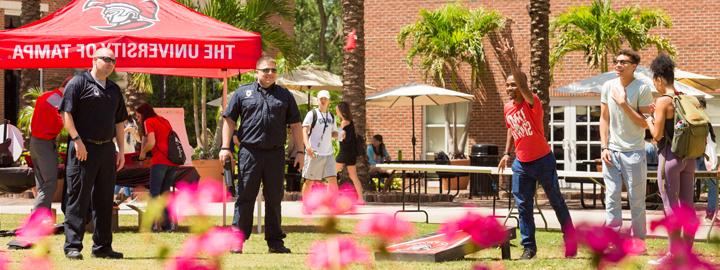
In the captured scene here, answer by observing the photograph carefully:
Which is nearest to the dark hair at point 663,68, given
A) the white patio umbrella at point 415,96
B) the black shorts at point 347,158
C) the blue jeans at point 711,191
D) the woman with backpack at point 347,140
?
the blue jeans at point 711,191

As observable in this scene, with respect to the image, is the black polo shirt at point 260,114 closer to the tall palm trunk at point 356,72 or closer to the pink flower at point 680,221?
the pink flower at point 680,221

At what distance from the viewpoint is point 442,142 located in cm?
2836

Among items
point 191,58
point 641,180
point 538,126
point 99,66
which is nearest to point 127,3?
point 191,58

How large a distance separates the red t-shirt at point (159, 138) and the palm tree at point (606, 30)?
14.3 meters

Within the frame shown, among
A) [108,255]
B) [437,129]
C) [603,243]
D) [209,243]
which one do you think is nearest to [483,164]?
[437,129]

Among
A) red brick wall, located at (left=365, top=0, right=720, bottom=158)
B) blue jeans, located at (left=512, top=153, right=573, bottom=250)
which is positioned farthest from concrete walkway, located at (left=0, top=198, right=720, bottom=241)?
red brick wall, located at (left=365, top=0, right=720, bottom=158)

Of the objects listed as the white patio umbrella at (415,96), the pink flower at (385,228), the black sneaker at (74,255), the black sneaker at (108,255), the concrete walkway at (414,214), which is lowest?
the concrete walkway at (414,214)

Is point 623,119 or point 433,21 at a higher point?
point 433,21

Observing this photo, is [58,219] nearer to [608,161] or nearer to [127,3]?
[127,3]

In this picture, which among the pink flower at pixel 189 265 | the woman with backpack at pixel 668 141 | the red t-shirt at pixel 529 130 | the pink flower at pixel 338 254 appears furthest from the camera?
the red t-shirt at pixel 529 130

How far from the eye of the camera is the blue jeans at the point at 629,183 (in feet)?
28.9

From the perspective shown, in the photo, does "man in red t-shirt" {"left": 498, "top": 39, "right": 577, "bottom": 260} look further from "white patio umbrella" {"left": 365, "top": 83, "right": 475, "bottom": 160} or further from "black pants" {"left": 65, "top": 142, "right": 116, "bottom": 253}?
"white patio umbrella" {"left": 365, "top": 83, "right": 475, "bottom": 160}

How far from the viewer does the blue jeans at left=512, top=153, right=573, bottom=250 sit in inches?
353

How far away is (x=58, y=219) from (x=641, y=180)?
8035mm
